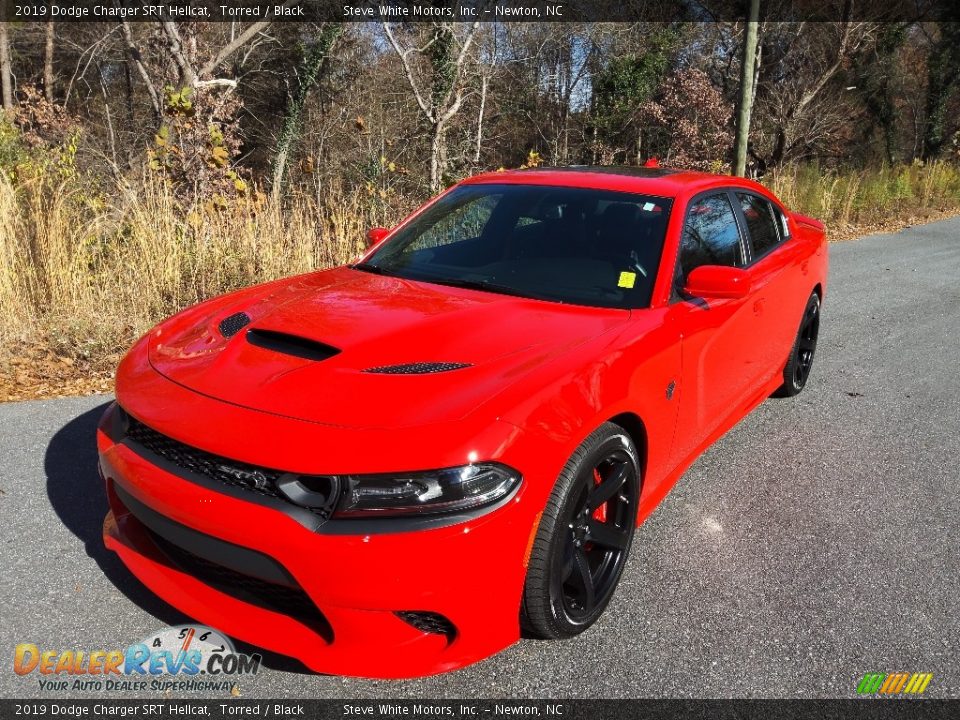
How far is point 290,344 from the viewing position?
2615mm

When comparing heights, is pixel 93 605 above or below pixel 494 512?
below

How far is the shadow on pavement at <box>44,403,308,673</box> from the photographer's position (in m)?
2.55

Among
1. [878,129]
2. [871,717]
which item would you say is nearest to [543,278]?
[871,717]

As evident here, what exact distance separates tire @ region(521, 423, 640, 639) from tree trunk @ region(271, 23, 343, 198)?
20.9 m

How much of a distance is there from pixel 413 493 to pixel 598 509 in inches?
35.6

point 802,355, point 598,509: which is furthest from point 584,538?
point 802,355

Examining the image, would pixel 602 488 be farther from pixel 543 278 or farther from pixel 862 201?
pixel 862 201

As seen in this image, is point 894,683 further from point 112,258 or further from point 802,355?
point 112,258

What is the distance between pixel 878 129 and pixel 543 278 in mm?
30724

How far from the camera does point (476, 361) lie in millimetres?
2432

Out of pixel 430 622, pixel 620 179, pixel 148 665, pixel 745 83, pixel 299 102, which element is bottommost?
pixel 148 665

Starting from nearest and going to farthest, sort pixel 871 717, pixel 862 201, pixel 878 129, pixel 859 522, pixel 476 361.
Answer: pixel 871 717, pixel 476 361, pixel 859 522, pixel 862 201, pixel 878 129

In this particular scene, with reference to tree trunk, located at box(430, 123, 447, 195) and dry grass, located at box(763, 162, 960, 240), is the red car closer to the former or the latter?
tree trunk, located at box(430, 123, 447, 195)

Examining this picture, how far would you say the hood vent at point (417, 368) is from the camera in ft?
7.77
